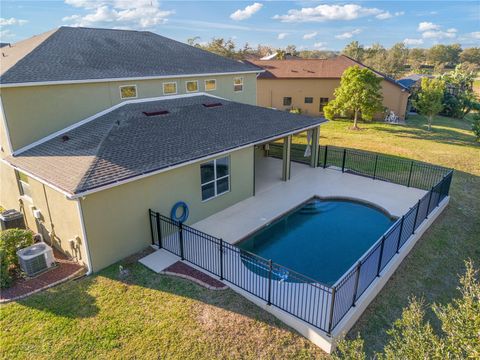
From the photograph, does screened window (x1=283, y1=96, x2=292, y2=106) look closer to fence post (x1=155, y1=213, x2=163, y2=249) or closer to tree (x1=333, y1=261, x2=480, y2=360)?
fence post (x1=155, y1=213, x2=163, y2=249)

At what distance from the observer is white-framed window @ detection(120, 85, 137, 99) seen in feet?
47.4

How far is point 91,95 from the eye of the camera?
13.2 meters

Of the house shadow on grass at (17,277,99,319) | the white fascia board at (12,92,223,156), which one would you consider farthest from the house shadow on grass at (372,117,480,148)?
the house shadow on grass at (17,277,99,319)

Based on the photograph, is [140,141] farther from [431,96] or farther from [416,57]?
[416,57]

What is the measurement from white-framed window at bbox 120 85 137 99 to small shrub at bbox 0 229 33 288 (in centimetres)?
706

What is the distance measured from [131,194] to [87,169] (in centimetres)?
142

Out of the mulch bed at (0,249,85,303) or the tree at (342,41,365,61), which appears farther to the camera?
the tree at (342,41,365,61)

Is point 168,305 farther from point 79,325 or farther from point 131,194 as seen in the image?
point 131,194

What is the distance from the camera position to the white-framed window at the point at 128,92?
14.5 m

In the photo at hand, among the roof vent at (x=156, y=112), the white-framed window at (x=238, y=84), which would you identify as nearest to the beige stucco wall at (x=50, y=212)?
the roof vent at (x=156, y=112)

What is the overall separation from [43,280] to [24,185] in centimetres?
431

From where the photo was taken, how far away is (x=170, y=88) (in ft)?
54.3

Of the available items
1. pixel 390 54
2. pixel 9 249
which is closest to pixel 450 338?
pixel 9 249

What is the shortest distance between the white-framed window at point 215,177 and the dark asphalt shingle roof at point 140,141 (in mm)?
655
